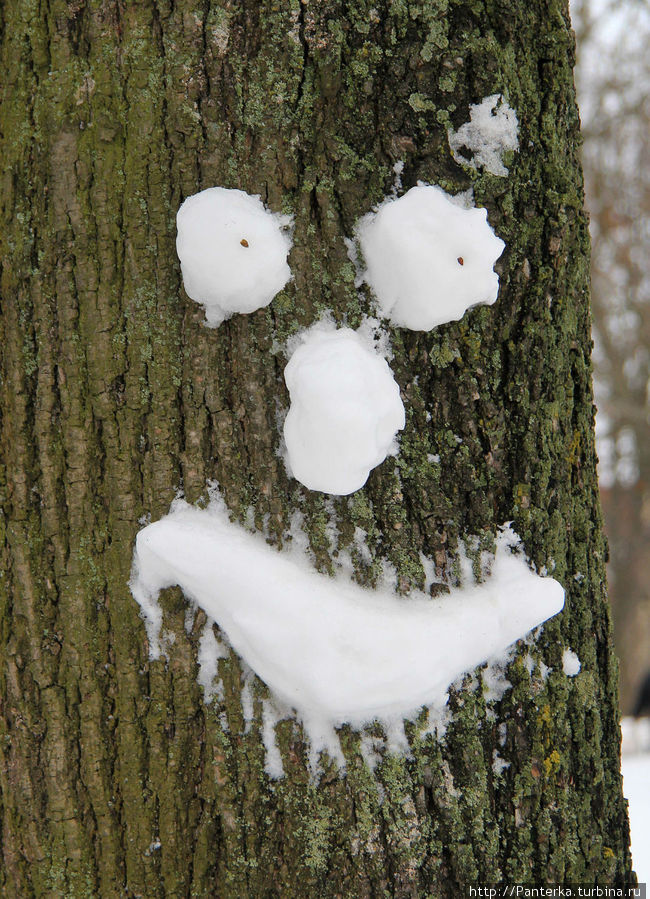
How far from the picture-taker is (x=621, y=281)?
26.6 feet

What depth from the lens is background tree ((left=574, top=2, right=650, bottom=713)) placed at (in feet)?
24.8

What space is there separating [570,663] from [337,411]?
627 mm

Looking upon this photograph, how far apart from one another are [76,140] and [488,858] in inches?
52.7

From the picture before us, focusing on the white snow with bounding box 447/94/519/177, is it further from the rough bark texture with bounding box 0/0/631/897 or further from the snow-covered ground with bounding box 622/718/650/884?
the snow-covered ground with bounding box 622/718/650/884

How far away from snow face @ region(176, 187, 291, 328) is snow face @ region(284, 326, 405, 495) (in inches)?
4.5

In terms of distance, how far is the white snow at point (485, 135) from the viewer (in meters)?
1.11

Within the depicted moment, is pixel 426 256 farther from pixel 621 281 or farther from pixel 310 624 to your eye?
pixel 621 281

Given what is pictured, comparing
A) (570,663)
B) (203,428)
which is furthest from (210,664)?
(570,663)

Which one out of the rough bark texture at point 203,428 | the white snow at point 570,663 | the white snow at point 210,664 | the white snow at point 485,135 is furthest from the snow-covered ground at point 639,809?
the white snow at point 485,135

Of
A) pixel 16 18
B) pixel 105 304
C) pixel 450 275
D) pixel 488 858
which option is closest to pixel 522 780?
pixel 488 858

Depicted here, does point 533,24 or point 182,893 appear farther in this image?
point 533,24

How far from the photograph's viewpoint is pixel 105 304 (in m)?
1.09

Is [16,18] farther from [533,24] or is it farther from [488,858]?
[488,858]

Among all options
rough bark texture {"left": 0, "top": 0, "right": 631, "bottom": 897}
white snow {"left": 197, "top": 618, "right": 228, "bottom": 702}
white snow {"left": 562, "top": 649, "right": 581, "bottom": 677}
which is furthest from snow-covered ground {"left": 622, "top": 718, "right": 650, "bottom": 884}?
white snow {"left": 197, "top": 618, "right": 228, "bottom": 702}
